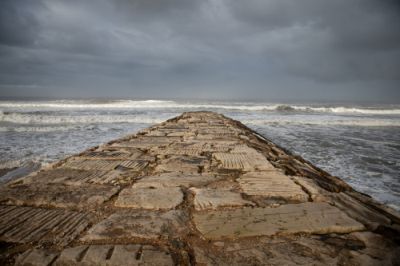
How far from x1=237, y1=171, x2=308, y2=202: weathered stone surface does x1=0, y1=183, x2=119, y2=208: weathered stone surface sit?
1.05 m

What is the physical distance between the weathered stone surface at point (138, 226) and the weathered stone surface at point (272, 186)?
67 cm

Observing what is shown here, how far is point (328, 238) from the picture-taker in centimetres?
136

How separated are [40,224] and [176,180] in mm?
1060

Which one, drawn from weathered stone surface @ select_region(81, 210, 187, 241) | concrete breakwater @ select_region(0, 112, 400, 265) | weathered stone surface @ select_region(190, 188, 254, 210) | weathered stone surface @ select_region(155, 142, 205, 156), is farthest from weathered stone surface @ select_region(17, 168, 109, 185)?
weathered stone surface @ select_region(155, 142, 205, 156)

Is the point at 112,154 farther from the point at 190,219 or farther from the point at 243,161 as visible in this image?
the point at 190,219

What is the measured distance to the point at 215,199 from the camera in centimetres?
185

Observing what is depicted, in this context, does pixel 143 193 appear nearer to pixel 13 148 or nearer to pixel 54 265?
pixel 54 265

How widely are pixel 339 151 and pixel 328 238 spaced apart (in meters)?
5.19

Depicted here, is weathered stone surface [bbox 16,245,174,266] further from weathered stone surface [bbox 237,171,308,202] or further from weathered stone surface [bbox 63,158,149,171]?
weathered stone surface [bbox 63,158,149,171]

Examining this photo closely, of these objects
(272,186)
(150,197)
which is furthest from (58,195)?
(272,186)

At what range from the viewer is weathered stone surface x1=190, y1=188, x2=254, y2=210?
1.76 m

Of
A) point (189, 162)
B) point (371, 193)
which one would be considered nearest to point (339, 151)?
point (371, 193)

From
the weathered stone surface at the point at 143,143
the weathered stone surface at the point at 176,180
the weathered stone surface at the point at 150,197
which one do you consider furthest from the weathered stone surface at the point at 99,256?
the weathered stone surface at the point at 143,143

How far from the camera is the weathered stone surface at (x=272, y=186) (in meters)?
1.90
